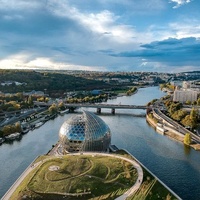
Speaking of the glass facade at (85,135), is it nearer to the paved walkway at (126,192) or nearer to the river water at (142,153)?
the paved walkway at (126,192)

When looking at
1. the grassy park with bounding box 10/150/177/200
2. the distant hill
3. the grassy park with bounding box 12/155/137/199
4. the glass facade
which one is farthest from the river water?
the distant hill

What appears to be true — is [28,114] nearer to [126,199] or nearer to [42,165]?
[42,165]

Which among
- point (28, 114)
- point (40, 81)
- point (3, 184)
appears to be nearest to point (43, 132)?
point (28, 114)

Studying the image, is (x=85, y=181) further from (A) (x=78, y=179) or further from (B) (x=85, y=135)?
(B) (x=85, y=135)

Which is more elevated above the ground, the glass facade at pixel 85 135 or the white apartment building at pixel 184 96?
the glass facade at pixel 85 135

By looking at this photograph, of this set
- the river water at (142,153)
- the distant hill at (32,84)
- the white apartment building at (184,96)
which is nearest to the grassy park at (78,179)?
the river water at (142,153)

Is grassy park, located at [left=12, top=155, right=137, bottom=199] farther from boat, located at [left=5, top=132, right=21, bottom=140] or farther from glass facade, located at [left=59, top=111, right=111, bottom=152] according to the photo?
boat, located at [left=5, top=132, right=21, bottom=140]
